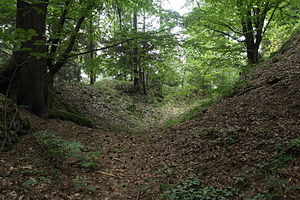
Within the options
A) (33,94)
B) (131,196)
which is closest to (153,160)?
(131,196)

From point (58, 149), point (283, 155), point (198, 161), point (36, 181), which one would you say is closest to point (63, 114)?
point (58, 149)

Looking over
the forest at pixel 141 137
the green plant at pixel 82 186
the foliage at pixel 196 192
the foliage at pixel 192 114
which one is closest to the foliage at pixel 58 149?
the forest at pixel 141 137

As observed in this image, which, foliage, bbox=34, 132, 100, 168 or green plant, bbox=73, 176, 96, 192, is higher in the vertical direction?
foliage, bbox=34, 132, 100, 168

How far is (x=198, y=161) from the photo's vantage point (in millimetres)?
5090

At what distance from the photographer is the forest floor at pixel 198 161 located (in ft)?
11.6

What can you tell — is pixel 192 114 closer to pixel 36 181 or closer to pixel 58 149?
pixel 58 149

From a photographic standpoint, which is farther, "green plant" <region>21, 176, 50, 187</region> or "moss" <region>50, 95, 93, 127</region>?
"moss" <region>50, 95, 93, 127</region>

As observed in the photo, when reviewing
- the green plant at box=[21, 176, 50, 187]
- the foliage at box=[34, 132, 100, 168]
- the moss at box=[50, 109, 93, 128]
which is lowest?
the green plant at box=[21, 176, 50, 187]

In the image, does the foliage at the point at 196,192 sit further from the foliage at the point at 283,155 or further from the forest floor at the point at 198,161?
the foliage at the point at 283,155

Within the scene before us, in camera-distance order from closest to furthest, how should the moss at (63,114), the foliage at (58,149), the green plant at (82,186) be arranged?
1. the green plant at (82,186)
2. the foliage at (58,149)
3. the moss at (63,114)

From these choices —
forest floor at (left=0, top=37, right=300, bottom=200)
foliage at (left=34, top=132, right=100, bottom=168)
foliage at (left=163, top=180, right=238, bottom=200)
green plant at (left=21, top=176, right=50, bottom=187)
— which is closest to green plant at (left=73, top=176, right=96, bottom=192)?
forest floor at (left=0, top=37, right=300, bottom=200)

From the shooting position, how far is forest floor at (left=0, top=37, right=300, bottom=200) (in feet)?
11.6

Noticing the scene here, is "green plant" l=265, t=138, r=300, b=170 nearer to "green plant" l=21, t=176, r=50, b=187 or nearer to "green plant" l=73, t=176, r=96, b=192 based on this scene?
"green plant" l=73, t=176, r=96, b=192

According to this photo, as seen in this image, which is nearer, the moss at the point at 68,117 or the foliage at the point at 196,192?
the foliage at the point at 196,192
